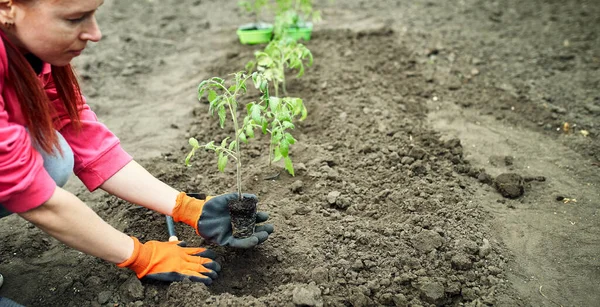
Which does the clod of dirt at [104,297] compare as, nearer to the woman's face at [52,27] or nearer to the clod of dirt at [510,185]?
the woman's face at [52,27]

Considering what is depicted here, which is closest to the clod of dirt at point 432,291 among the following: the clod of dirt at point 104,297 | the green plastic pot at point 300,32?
the clod of dirt at point 104,297

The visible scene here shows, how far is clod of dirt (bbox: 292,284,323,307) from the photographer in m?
1.99

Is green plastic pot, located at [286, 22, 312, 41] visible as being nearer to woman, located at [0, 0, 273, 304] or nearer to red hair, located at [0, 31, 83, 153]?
woman, located at [0, 0, 273, 304]

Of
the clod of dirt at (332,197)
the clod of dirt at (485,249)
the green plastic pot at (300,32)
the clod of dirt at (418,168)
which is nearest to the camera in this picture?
the clod of dirt at (485,249)

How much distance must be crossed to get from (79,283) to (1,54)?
3.52ft

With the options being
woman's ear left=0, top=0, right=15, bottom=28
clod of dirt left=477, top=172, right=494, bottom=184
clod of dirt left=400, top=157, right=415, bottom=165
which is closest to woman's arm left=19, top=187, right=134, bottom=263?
woman's ear left=0, top=0, right=15, bottom=28

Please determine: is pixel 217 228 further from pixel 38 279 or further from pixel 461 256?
pixel 461 256

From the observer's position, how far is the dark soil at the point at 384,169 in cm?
221

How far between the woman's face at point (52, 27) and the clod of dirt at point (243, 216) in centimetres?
88

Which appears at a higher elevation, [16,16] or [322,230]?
[16,16]

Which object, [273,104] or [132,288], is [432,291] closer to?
[273,104]

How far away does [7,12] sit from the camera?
1.67 meters

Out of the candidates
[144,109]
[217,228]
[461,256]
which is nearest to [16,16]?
[217,228]

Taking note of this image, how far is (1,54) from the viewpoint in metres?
1.68
